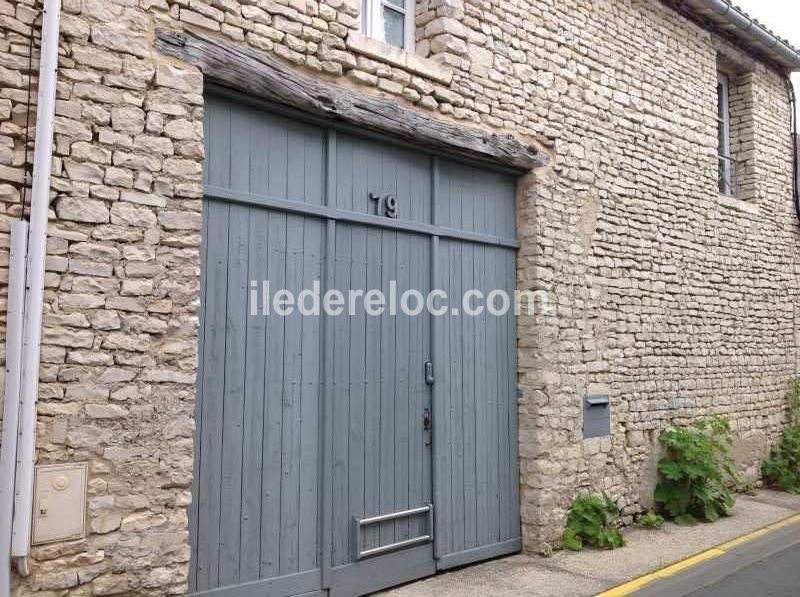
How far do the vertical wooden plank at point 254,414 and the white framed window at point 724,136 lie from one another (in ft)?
21.5

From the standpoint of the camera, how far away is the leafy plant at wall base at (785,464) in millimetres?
8391

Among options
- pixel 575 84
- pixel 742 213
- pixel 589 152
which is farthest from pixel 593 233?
pixel 742 213

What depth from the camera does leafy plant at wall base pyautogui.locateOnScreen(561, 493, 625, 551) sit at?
584 cm

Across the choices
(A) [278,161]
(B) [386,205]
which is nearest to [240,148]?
(A) [278,161]

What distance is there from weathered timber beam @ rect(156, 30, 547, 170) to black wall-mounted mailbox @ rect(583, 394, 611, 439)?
7.09 ft

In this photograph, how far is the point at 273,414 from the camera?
4.37m

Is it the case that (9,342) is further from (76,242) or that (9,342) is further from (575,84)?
(575,84)

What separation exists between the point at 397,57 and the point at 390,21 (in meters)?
0.70

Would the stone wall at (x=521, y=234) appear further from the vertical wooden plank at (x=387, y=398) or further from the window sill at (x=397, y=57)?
the vertical wooden plank at (x=387, y=398)

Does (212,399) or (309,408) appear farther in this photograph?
(309,408)

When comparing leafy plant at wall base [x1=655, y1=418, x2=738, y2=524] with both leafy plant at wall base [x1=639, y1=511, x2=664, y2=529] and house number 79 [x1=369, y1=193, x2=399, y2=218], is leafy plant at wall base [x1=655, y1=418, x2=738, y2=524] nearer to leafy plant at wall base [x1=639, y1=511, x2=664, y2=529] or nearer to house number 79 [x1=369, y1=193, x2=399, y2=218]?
leafy plant at wall base [x1=639, y1=511, x2=664, y2=529]

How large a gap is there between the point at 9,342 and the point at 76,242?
1.89 ft

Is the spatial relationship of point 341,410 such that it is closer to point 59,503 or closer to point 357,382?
point 357,382

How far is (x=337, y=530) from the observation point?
15.1 feet
